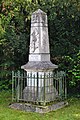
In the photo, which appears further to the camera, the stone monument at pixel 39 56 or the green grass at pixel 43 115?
the stone monument at pixel 39 56

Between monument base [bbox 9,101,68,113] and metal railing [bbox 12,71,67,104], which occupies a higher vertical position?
metal railing [bbox 12,71,67,104]

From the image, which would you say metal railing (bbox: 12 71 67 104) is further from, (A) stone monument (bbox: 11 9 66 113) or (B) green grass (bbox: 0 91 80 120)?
(B) green grass (bbox: 0 91 80 120)

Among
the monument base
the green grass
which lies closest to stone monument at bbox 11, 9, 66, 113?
the monument base

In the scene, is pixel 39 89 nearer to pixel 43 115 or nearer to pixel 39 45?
pixel 43 115

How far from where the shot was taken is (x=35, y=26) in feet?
33.2

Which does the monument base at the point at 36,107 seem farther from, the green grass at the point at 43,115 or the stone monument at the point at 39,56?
the stone monument at the point at 39,56

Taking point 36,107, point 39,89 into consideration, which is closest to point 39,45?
point 39,89

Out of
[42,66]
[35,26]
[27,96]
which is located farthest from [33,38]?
[27,96]

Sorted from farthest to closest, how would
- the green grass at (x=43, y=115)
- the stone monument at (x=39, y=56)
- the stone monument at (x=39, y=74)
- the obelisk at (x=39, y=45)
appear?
the obelisk at (x=39, y=45), the stone monument at (x=39, y=56), the stone monument at (x=39, y=74), the green grass at (x=43, y=115)

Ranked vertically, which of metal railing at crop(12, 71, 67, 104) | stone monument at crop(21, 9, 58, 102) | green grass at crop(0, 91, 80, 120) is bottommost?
green grass at crop(0, 91, 80, 120)

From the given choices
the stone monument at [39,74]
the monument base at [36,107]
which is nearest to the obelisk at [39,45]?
the stone monument at [39,74]

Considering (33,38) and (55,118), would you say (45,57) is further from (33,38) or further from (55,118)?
(55,118)

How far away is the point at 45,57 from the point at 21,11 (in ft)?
14.3

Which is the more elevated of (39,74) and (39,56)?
(39,56)
